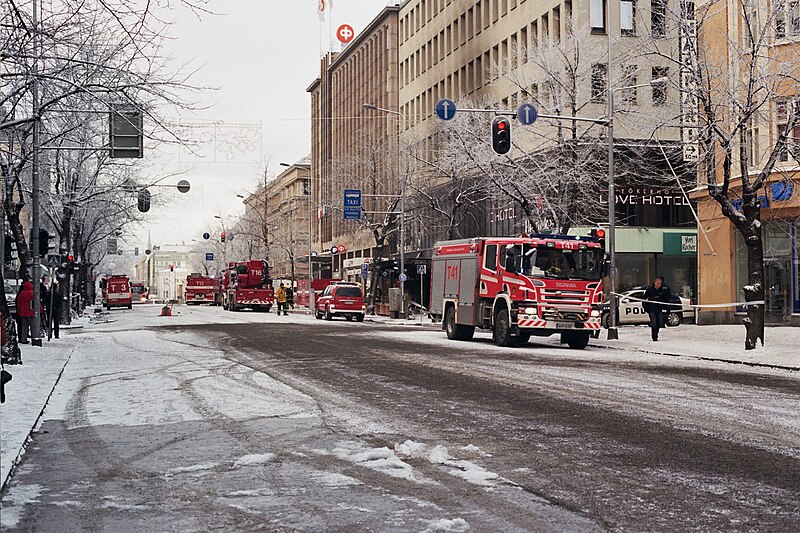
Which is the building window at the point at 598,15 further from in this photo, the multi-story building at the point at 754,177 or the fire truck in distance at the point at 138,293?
the fire truck in distance at the point at 138,293

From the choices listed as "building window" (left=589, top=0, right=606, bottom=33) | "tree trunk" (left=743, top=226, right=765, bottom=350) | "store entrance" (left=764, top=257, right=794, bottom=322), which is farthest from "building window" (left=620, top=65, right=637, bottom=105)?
"tree trunk" (left=743, top=226, right=765, bottom=350)

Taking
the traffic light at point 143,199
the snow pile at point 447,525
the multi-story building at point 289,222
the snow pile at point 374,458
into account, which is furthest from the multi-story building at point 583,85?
the multi-story building at point 289,222

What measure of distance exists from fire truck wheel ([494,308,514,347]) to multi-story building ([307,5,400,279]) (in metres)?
31.8

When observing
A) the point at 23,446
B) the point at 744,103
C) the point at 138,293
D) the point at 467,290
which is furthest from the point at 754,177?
the point at 138,293

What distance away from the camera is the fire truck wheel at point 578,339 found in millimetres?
27672

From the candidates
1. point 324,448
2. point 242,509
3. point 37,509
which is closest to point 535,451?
point 324,448

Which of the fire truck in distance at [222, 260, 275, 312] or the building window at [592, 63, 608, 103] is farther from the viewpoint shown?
the fire truck in distance at [222, 260, 275, 312]

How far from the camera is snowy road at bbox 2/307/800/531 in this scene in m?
6.81

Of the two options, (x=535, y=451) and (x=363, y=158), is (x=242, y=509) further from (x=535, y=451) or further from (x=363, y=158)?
(x=363, y=158)

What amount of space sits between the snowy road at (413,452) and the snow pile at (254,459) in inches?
1.3

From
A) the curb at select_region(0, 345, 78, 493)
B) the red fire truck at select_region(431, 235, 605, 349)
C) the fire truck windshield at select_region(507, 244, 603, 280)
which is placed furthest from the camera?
the fire truck windshield at select_region(507, 244, 603, 280)

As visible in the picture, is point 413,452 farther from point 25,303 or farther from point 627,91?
point 627,91

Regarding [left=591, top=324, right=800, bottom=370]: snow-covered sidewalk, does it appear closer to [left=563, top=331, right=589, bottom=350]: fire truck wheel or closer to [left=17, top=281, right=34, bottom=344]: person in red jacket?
[left=563, top=331, right=589, bottom=350]: fire truck wheel

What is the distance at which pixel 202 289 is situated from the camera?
4094 inches
